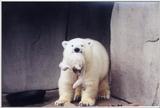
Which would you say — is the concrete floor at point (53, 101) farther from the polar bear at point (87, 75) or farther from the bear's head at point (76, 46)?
the bear's head at point (76, 46)

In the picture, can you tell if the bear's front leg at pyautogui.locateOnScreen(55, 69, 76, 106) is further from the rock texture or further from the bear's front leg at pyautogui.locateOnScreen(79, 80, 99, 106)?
the rock texture

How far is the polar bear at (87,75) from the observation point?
1.47 meters

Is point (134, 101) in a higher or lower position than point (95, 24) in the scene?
lower

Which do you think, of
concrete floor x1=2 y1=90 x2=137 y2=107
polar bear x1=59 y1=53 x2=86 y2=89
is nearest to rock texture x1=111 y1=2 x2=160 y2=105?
concrete floor x1=2 y1=90 x2=137 y2=107

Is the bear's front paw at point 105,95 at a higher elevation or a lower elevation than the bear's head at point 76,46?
lower

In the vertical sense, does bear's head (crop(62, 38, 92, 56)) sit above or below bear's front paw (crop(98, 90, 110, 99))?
above

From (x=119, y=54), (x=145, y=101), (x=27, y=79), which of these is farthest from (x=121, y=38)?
(x=27, y=79)

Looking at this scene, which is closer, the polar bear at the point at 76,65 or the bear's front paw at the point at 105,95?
the polar bear at the point at 76,65

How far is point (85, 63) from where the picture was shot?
1.47m

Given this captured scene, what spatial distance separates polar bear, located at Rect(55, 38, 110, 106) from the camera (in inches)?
57.8

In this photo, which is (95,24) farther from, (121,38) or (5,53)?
(5,53)

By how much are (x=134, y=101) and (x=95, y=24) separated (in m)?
0.37

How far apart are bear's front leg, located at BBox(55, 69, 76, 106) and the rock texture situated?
19cm

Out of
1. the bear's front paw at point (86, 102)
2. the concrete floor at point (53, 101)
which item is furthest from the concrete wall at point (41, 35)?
the bear's front paw at point (86, 102)
